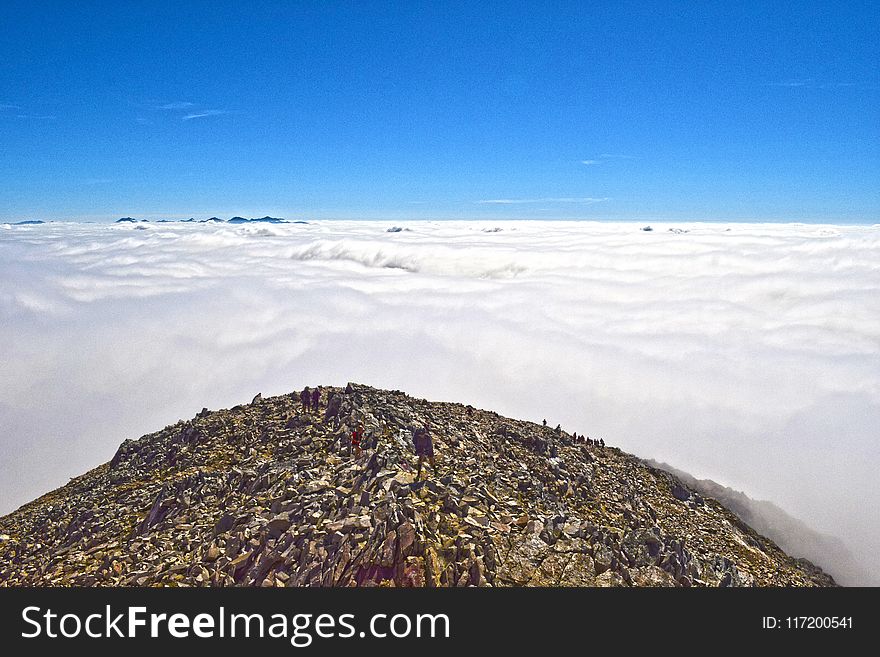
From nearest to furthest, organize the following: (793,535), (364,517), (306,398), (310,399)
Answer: (364,517) → (310,399) → (306,398) → (793,535)

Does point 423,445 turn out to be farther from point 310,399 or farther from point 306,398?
point 306,398

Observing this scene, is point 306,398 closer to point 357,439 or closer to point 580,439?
point 357,439

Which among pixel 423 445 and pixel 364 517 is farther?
pixel 423 445

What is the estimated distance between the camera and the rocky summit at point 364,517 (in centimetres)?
2269

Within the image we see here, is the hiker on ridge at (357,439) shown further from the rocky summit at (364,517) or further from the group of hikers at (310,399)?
the group of hikers at (310,399)

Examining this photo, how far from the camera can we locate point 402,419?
122ft

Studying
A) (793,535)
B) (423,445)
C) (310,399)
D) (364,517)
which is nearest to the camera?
(364,517)

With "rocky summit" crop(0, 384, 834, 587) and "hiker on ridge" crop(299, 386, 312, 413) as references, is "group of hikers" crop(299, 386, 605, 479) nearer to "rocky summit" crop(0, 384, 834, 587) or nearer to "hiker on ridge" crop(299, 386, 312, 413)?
"rocky summit" crop(0, 384, 834, 587)

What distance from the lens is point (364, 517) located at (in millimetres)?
23953

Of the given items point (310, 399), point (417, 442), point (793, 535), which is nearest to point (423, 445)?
point (417, 442)

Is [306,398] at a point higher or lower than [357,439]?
higher

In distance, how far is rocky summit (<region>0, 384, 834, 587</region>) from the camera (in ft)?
74.4

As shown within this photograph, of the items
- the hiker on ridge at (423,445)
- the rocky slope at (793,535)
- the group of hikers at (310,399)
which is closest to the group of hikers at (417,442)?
the hiker on ridge at (423,445)

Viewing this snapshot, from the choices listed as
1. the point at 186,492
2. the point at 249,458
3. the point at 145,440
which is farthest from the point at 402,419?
the point at 145,440
